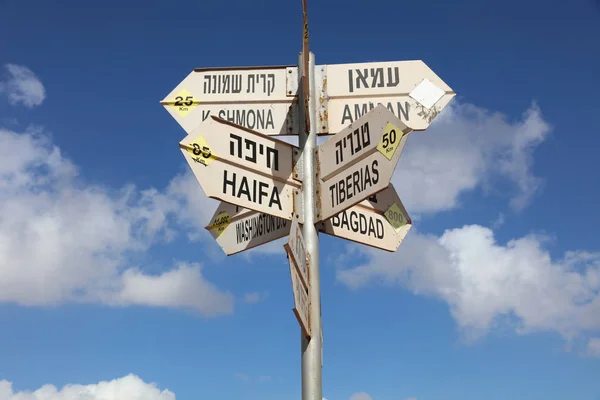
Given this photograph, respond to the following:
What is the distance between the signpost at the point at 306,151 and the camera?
3705 millimetres

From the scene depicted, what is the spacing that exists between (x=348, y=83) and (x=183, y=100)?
1262mm

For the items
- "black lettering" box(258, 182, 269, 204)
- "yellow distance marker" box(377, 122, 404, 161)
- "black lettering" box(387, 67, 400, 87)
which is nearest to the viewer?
"yellow distance marker" box(377, 122, 404, 161)

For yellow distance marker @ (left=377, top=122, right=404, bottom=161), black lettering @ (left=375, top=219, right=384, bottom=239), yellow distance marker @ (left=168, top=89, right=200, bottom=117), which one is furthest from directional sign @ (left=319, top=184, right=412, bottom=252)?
yellow distance marker @ (left=168, top=89, right=200, bottom=117)

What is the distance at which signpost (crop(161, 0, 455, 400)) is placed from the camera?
371cm

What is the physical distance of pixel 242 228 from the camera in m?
4.66

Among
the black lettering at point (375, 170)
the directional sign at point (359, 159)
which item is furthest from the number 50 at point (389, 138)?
the black lettering at point (375, 170)

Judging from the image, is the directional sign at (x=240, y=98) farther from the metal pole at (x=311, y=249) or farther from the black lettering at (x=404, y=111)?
the black lettering at (x=404, y=111)

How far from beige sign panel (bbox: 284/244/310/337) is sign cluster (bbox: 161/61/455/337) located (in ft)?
0.04

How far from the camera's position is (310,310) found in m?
3.72

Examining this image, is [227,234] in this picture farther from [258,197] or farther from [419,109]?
[419,109]

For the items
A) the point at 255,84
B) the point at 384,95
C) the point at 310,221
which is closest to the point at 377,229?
the point at 310,221

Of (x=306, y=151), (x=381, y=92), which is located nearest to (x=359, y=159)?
(x=306, y=151)

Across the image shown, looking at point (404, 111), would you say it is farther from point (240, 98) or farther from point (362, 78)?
point (240, 98)

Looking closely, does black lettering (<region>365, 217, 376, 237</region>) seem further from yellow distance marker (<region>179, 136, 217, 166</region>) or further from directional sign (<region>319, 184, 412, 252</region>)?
yellow distance marker (<region>179, 136, 217, 166</region>)
